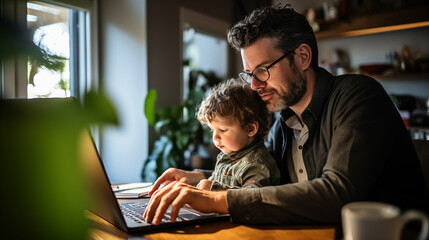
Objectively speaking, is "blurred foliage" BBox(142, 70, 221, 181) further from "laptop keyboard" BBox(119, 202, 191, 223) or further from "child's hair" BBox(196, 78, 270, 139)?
"laptop keyboard" BBox(119, 202, 191, 223)

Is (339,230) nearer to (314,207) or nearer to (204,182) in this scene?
(314,207)

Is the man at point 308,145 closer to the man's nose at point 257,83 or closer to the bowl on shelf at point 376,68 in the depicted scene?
the man's nose at point 257,83

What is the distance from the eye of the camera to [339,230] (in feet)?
2.96

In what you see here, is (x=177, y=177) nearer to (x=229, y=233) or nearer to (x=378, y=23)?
(x=229, y=233)

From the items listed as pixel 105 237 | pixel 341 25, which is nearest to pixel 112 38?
pixel 341 25

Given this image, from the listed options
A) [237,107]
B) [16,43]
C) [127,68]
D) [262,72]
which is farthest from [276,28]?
[127,68]

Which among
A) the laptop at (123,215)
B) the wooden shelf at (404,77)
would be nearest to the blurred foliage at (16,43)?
the laptop at (123,215)

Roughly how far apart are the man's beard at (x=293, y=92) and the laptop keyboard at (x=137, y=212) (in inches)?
24.9

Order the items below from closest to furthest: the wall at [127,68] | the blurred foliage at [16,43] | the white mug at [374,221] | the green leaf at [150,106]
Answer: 1. the blurred foliage at [16,43]
2. the white mug at [374,221]
3. the green leaf at [150,106]
4. the wall at [127,68]

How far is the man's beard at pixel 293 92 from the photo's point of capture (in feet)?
4.50

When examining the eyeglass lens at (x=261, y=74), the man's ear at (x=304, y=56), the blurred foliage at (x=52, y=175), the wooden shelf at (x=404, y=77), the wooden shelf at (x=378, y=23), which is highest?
the wooden shelf at (x=378, y=23)

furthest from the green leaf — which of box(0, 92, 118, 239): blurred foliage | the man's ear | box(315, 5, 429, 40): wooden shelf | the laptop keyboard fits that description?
box(0, 92, 118, 239): blurred foliage

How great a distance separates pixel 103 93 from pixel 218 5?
15.7 feet

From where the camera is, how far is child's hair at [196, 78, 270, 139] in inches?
55.0
